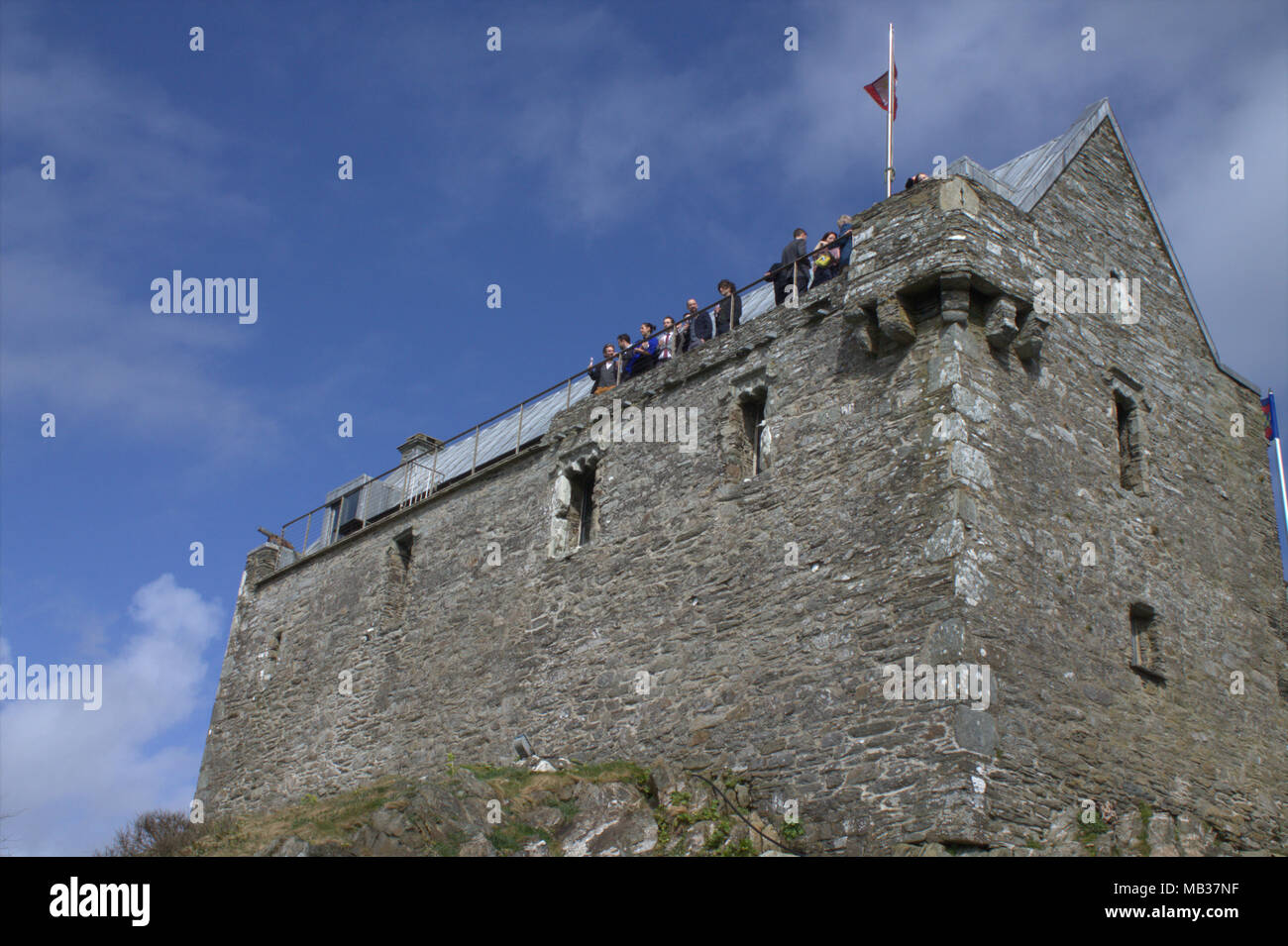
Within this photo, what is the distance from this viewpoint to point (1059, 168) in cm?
1859

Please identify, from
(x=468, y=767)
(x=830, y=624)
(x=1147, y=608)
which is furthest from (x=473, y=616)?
(x=1147, y=608)

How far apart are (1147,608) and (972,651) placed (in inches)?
154

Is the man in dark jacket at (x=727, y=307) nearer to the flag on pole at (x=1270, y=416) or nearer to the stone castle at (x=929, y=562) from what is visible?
the stone castle at (x=929, y=562)

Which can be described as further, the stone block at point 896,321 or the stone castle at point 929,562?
the stone block at point 896,321

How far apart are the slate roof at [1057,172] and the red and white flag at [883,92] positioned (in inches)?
66.8

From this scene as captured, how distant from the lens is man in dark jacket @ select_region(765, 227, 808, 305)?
58.2 feet

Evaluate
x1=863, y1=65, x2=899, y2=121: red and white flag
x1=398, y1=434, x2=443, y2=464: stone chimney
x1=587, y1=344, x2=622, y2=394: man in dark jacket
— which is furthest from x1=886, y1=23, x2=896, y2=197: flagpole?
x1=398, y1=434, x2=443, y2=464: stone chimney

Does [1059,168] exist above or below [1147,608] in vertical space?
above

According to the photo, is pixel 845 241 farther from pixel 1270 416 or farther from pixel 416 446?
pixel 416 446

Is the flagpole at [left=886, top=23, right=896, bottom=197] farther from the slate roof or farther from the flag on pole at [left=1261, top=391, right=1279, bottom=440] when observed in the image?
the flag on pole at [left=1261, top=391, right=1279, bottom=440]

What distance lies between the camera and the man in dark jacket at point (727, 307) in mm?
19047

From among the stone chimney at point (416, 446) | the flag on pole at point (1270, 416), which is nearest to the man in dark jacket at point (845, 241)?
the flag on pole at point (1270, 416)

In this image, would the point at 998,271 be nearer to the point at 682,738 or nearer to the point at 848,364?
the point at 848,364

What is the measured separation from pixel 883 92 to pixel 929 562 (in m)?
7.96
